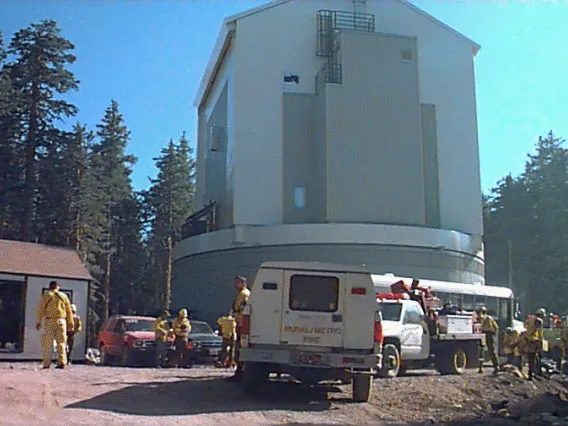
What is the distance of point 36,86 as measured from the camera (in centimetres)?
4459

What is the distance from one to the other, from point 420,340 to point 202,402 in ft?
29.9

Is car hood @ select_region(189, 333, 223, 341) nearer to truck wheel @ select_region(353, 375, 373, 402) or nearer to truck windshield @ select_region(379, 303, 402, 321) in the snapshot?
truck windshield @ select_region(379, 303, 402, 321)

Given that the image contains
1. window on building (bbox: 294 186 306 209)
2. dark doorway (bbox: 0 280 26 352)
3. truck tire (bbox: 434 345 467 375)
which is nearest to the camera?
truck tire (bbox: 434 345 467 375)

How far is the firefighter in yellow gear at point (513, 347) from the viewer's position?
77.0ft

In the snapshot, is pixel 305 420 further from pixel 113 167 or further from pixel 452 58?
pixel 113 167

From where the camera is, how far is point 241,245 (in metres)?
40.7

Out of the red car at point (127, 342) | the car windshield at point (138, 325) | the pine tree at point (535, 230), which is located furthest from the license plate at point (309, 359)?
the pine tree at point (535, 230)

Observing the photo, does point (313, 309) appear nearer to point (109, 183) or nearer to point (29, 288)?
point (29, 288)

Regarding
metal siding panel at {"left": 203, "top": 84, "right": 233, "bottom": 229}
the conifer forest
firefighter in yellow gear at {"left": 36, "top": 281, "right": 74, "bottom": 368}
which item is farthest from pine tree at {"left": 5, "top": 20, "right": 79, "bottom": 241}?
firefighter in yellow gear at {"left": 36, "top": 281, "right": 74, "bottom": 368}

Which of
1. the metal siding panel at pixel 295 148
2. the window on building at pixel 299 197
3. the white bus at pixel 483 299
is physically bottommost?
the white bus at pixel 483 299

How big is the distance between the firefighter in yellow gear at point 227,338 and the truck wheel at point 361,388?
7.13m

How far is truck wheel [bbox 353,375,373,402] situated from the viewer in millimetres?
13788

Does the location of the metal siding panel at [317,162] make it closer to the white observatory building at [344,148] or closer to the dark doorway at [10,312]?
the white observatory building at [344,148]

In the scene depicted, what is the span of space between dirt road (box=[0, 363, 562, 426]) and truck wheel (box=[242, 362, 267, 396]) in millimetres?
193
